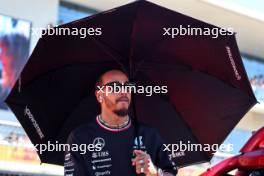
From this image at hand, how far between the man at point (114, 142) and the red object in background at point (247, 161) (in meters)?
0.55

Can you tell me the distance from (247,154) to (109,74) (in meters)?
1.04

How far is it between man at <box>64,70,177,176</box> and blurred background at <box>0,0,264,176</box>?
6.15 m

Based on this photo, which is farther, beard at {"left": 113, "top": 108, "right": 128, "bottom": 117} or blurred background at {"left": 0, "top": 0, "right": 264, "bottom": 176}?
blurred background at {"left": 0, "top": 0, "right": 264, "bottom": 176}

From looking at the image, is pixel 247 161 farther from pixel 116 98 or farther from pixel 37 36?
pixel 37 36

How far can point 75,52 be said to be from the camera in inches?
149

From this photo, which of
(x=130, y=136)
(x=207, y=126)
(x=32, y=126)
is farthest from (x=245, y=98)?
(x=32, y=126)

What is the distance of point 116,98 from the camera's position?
3.48 metres

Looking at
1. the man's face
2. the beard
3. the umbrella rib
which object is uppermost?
the umbrella rib

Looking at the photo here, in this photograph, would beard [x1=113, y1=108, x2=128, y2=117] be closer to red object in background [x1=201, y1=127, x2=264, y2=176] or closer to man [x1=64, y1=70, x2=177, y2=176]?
man [x1=64, y1=70, x2=177, y2=176]

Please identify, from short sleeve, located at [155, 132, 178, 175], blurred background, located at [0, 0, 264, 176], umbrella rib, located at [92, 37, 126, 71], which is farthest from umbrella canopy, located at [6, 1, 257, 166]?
blurred background, located at [0, 0, 264, 176]

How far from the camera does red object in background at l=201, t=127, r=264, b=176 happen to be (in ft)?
12.2

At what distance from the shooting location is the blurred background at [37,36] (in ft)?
38.9

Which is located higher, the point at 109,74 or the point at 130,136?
the point at 109,74

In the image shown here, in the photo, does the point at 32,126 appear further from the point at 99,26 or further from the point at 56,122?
the point at 99,26
